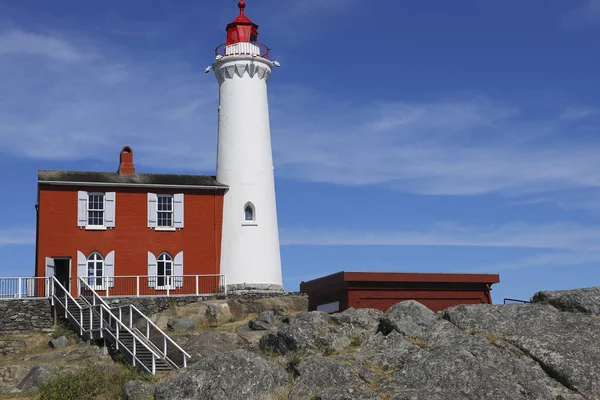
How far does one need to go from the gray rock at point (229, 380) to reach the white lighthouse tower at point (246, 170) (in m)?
16.1

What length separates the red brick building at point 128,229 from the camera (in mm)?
36375

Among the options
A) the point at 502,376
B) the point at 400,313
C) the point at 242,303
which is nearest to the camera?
the point at 502,376

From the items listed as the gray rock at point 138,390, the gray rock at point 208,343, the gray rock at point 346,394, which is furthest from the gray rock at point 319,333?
the gray rock at point 208,343

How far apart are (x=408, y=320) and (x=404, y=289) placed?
4.41m

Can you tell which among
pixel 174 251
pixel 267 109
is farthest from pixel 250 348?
pixel 267 109

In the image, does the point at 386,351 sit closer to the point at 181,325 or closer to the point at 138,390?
A: the point at 138,390

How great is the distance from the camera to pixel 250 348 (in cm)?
2434

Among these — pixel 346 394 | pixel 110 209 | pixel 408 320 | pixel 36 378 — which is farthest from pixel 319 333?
pixel 110 209

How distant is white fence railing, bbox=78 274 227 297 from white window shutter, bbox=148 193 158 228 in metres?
2.27

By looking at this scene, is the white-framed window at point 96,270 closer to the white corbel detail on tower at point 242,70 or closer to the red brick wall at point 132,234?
the red brick wall at point 132,234

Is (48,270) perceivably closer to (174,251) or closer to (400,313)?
(174,251)

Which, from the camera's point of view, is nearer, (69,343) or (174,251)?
(69,343)

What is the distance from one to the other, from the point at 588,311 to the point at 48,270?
848 inches

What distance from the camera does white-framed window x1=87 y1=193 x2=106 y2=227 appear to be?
121 ft
